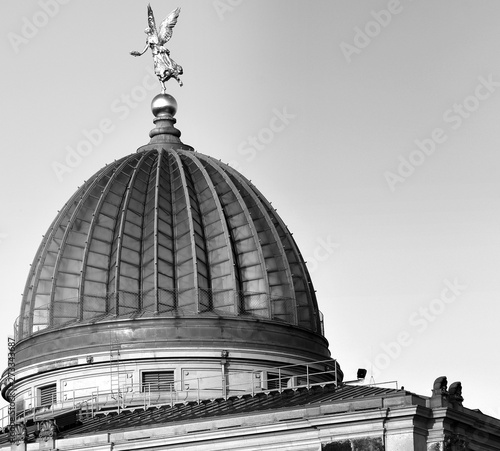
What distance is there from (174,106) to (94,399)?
869 inches

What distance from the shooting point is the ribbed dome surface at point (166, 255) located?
93562mm

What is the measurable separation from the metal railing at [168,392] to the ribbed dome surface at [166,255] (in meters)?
3.52

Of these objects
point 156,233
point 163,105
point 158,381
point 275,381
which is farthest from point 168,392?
point 163,105

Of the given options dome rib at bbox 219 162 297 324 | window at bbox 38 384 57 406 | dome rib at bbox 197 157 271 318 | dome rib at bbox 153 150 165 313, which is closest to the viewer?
window at bbox 38 384 57 406

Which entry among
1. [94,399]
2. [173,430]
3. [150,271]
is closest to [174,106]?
[150,271]

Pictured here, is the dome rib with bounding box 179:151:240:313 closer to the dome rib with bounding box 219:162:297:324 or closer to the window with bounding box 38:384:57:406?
the dome rib with bounding box 219:162:297:324

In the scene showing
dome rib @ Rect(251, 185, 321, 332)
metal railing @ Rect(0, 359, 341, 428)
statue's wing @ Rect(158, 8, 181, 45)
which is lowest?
metal railing @ Rect(0, 359, 341, 428)

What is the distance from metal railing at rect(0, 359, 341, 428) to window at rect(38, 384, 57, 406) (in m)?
0.08

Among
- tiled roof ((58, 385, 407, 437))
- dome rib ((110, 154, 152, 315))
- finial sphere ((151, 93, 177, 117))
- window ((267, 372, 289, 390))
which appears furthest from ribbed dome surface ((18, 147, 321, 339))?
tiled roof ((58, 385, 407, 437))

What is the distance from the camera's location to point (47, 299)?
95.6 meters

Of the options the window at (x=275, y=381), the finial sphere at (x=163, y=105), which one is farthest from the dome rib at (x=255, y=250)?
the finial sphere at (x=163, y=105)

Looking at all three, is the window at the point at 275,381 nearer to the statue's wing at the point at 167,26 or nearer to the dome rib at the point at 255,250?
the dome rib at the point at 255,250

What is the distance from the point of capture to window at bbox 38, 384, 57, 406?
92.5 meters

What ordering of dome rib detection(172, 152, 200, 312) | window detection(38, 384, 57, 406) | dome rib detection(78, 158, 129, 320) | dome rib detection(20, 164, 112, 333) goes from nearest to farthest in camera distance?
window detection(38, 384, 57, 406) < dome rib detection(172, 152, 200, 312) < dome rib detection(78, 158, 129, 320) < dome rib detection(20, 164, 112, 333)
